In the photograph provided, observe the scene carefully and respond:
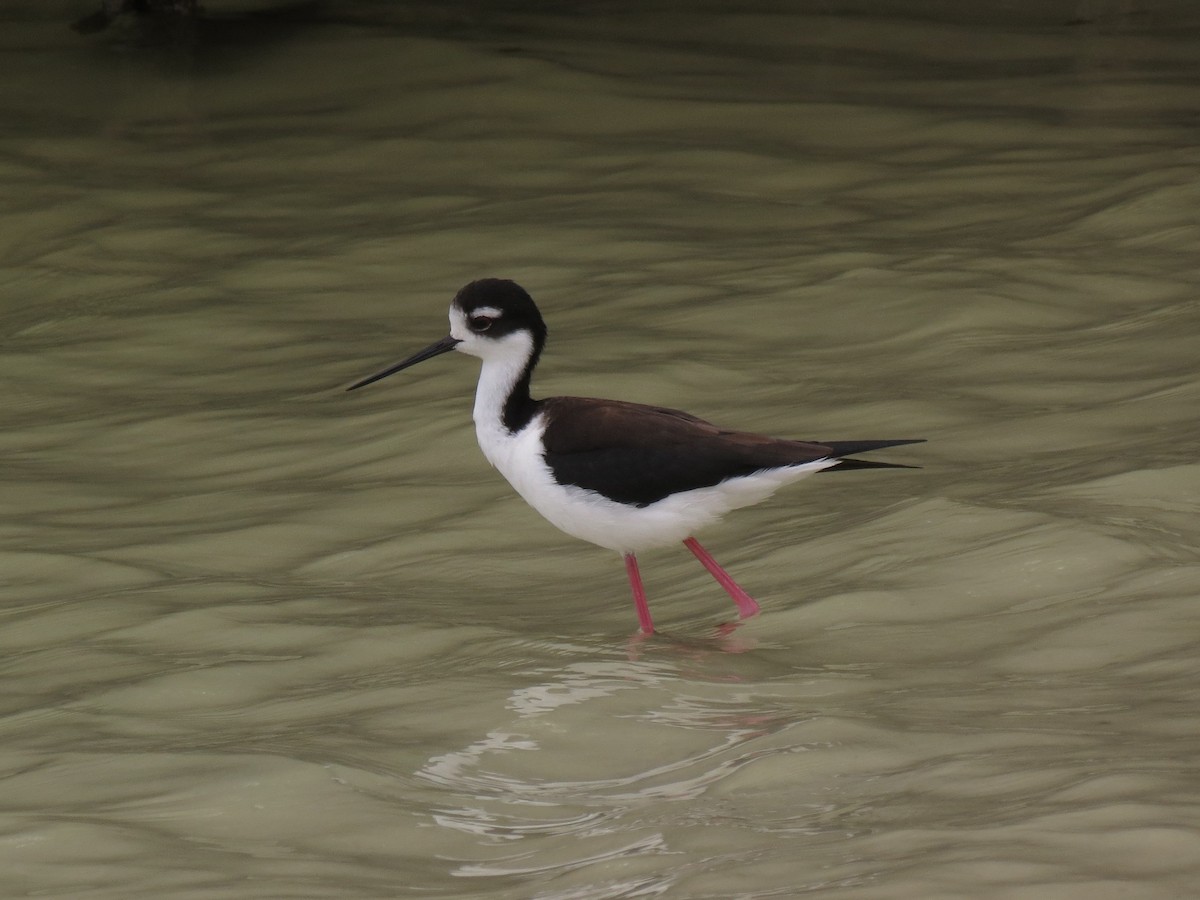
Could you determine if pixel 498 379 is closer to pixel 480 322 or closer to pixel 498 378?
pixel 498 378

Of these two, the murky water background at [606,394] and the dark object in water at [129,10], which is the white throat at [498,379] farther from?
the dark object in water at [129,10]

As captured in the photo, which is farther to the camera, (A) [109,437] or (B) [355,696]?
(A) [109,437]

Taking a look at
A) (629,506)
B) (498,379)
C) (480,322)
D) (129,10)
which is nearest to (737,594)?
(629,506)

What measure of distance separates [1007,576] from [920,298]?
371 cm

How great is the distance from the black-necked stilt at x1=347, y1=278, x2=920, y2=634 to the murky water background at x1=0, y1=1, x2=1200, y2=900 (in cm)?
38

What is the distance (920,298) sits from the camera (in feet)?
30.6

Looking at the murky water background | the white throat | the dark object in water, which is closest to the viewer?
the murky water background

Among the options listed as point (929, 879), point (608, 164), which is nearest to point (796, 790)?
point (929, 879)

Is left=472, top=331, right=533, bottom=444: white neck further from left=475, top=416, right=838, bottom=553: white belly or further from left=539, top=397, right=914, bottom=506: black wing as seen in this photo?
left=539, top=397, right=914, bottom=506: black wing

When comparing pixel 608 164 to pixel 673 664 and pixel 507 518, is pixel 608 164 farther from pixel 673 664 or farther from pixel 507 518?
pixel 673 664

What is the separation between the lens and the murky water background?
170 inches

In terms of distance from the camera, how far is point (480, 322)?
629cm

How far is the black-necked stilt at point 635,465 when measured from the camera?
568 centimetres

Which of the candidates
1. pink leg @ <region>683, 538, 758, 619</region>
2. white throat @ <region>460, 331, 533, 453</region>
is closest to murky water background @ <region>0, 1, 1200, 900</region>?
pink leg @ <region>683, 538, 758, 619</region>
